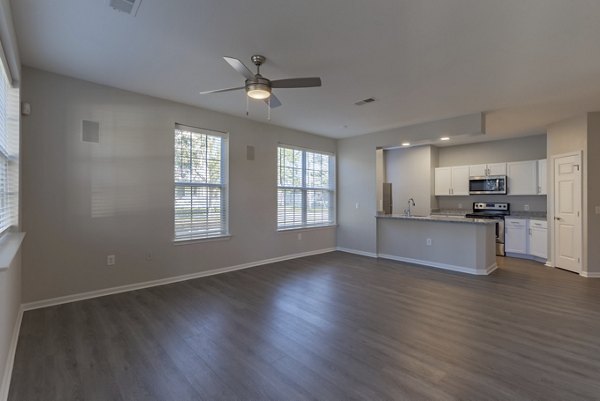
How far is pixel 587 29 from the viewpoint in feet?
7.68

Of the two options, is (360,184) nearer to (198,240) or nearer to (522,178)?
(522,178)

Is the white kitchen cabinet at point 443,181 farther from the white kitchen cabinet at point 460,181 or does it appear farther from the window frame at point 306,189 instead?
the window frame at point 306,189

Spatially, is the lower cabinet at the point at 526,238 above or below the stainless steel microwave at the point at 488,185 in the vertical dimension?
below

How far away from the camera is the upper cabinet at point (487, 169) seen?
254 inches

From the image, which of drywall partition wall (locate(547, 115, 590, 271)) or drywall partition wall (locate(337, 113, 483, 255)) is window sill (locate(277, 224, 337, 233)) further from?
drywall partition wall (locate(547, 115, 590, 271))

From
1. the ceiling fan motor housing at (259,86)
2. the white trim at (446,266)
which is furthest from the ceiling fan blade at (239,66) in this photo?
the white trim at (446,266)

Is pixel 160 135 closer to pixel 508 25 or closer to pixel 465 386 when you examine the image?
pixel 508 25

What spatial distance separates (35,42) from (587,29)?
4.82 m

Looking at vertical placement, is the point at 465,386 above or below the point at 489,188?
below

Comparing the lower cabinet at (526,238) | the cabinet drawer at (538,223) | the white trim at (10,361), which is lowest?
the white trim at (10,361)

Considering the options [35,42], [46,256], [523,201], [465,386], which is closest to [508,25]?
[465,386]

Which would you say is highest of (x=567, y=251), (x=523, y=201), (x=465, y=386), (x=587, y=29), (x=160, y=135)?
(x=587, y=29)

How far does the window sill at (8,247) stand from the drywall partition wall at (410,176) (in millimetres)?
7191

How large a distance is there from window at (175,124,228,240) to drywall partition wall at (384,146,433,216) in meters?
4.68
